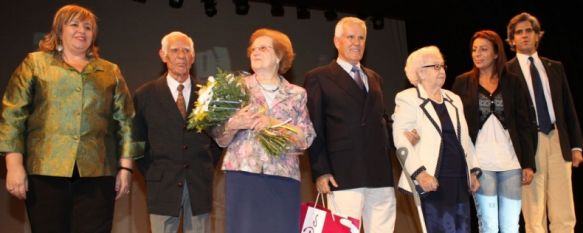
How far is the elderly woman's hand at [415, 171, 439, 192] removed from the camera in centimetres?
325

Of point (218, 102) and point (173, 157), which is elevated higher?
point (218, 102)

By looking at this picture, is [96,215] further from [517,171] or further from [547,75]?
[547,75]

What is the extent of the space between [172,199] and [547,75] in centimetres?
290

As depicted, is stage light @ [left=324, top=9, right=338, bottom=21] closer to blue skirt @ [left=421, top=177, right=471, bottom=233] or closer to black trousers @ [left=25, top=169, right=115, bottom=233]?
blue skirt @ [left=421, top=177, right=471, bottom=233]

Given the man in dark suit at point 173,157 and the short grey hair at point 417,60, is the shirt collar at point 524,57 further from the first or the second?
the man in dark suit at point 173,157

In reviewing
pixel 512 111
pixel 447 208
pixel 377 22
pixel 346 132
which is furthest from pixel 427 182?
pixel 377 22

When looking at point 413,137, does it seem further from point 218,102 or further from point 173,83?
point 173,83

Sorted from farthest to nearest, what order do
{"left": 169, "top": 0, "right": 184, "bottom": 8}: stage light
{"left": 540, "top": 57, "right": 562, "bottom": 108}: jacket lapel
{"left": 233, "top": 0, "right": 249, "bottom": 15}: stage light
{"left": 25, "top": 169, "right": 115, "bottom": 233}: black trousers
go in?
{"left": 233, "top": 0, "right": 249, "bottom": 15}: stage light → {"left": 169, "top": 0, "right": 184, "bottom": 8}: stage light → {"left": 540, "top": 57, "right": 562, "bottom": 108}: jacket lapel → {"left": 25, "top": 169, "right": 115, "bottom": 233}: black trousers

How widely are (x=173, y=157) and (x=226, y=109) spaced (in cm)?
67

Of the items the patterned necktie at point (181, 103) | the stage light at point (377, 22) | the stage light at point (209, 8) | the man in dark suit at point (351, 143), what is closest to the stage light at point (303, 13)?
the stage light at point (377, 22)

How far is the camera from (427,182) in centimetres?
325

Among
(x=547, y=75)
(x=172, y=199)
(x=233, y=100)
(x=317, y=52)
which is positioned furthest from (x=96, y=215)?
(x=317, y=52)

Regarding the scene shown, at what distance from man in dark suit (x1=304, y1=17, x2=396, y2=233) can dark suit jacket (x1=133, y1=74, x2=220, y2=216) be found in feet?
2.09

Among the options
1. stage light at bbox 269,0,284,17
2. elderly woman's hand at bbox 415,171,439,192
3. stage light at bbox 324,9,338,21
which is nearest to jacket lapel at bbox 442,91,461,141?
elderly woman's hand at bbox 415,171,439,192
